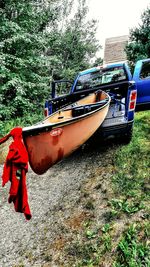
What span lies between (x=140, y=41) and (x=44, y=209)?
44.0ft

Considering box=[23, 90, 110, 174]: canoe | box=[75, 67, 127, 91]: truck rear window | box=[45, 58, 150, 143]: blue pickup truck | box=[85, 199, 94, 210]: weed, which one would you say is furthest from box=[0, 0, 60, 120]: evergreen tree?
box=[85, 199, 94, 210]: weed

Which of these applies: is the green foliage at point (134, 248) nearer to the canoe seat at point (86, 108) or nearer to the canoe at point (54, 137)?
the canoe at point (54, 137)

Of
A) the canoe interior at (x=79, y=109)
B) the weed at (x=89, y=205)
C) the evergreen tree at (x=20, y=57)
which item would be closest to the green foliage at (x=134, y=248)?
the weed at (x=89, y=205)

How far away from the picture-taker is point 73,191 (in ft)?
17.0

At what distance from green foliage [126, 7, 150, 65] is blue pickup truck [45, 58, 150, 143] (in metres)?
7.46

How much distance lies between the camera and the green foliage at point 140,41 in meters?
14.7

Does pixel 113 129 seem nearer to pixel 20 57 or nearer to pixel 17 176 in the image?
pixel 17 176

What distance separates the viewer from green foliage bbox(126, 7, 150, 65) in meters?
14.7

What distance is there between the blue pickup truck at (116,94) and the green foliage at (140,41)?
746cm

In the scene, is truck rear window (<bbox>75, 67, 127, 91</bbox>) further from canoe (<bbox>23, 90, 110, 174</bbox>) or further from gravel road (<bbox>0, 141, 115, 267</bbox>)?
canoe (<bbox>23, 90, 110, 174</bbox>)

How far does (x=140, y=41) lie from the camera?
15.3 meters

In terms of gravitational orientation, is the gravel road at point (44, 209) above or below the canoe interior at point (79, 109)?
below

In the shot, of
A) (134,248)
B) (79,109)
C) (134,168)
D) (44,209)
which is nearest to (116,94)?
(79,109)

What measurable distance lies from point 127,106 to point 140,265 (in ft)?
10.9
